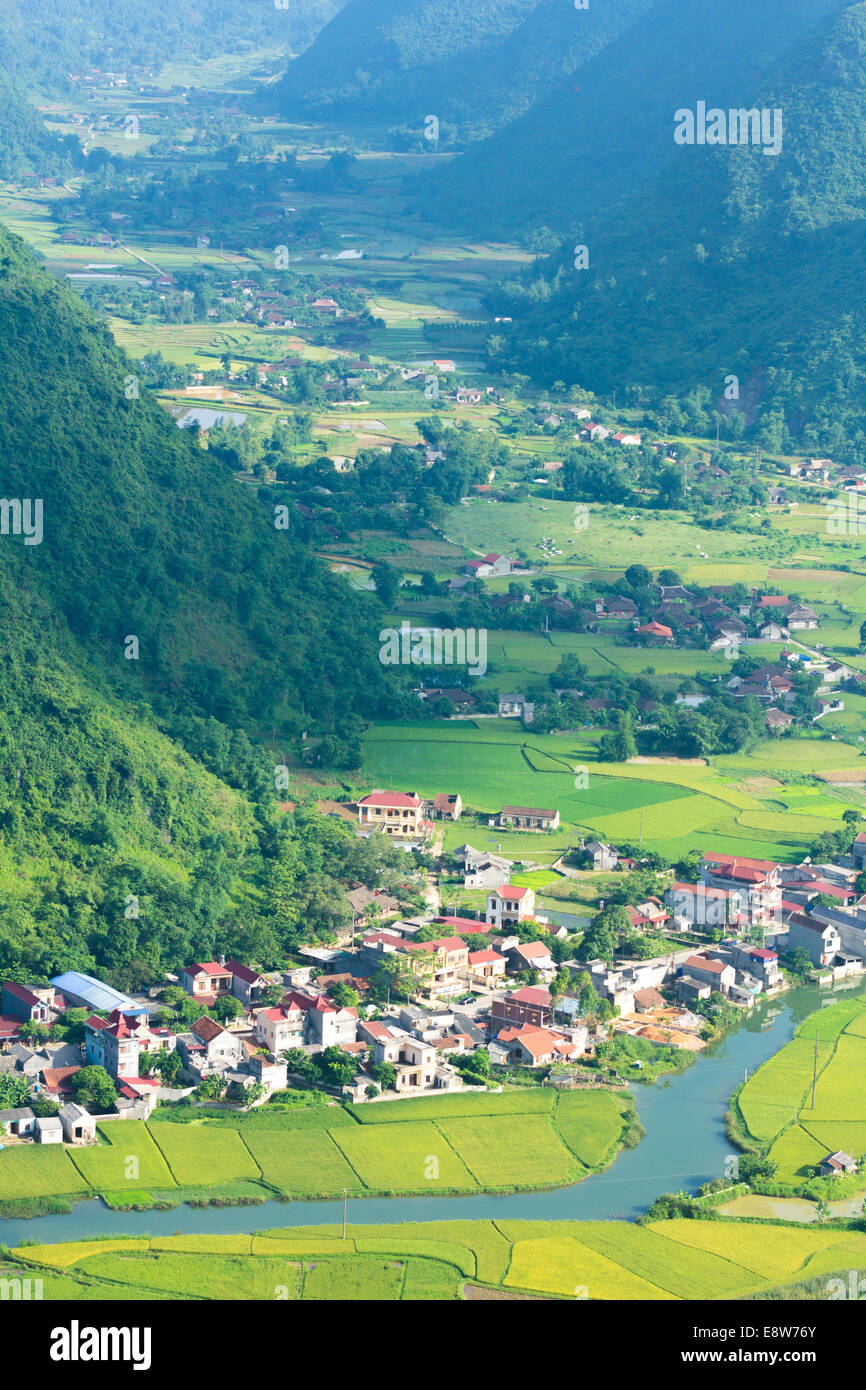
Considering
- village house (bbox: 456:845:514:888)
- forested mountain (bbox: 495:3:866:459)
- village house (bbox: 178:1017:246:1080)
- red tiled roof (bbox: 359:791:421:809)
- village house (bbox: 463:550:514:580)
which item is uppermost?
forested mountain (bbox: 495:3:866:459)

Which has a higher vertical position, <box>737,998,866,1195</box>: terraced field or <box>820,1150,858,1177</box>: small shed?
<box>737,998,866,1195</box>: terraced field

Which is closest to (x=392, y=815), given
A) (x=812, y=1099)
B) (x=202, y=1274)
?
(x=812, y=1099)

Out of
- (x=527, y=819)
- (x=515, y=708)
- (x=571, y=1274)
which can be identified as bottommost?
(x=571, y=1274)

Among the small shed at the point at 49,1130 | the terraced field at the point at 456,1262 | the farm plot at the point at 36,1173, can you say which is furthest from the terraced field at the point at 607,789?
the terraced field at the point at 456,1262

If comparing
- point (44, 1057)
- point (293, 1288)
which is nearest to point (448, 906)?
point (44, 1057)

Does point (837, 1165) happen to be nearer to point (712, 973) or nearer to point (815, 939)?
point (712, 973)

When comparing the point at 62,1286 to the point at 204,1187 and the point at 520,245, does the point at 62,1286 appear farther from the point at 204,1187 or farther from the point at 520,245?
the point at 520,245

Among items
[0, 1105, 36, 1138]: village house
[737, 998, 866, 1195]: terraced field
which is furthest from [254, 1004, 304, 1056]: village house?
[737, 998, 866, 1195]: terraced field

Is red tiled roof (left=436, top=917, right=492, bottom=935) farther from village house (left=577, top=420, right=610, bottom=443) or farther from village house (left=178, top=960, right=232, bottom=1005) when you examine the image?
village house (left=577, top=420, right=610, bottom=443)
